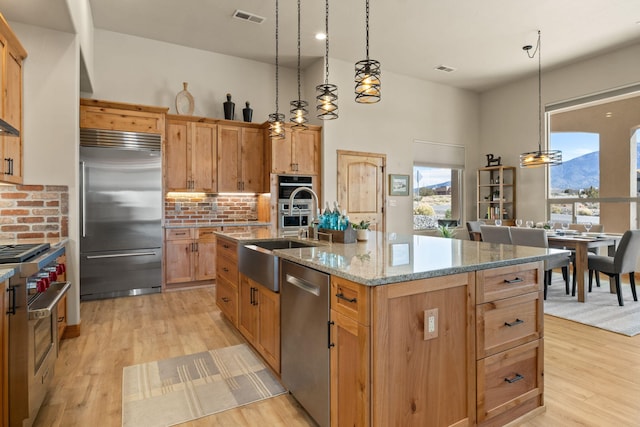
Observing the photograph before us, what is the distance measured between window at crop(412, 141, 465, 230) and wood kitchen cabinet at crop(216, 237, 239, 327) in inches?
177

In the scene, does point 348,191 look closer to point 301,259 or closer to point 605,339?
point 605,339

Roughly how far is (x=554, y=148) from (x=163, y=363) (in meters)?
7.34

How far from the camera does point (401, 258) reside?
191 centimetres

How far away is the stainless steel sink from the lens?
2291 millimetres

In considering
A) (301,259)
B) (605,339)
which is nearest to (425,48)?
(605,339)

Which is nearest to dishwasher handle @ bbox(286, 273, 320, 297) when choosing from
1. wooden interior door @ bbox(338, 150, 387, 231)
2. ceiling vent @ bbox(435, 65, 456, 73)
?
wooden interior door @ bbox(338, 150, 387, 231)

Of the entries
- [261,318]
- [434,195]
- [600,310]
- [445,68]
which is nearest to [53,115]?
[261,318]

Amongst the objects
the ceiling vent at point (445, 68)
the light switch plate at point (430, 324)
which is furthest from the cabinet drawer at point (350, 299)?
the ceiling vent at point (445, 68)

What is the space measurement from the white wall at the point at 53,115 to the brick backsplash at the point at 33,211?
59mm

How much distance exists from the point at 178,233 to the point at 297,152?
218cm

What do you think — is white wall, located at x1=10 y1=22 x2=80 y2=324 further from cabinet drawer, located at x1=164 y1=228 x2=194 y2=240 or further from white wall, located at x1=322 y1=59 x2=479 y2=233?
white wall, located at x1=322 y1=59 x2=479 y2=233

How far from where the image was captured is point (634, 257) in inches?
161

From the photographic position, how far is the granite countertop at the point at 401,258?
153 centimetres

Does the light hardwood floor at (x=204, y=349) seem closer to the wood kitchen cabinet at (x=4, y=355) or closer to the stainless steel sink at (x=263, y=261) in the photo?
the wood kitchen cabinet at (x=4, y=355)
